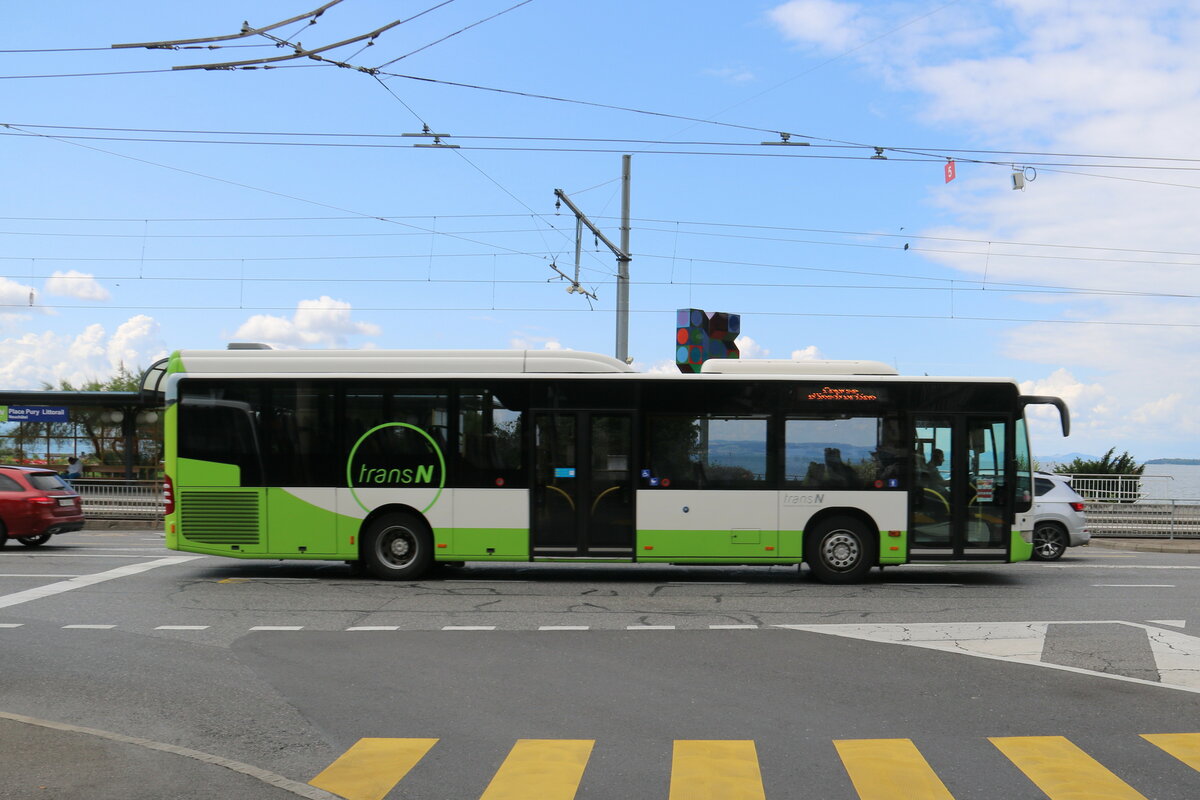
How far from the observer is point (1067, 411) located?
1388cm

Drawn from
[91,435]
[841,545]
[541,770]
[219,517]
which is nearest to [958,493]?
[841,545]

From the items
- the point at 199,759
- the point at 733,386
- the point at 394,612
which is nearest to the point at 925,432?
the point at 733,386

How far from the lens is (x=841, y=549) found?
546 inches

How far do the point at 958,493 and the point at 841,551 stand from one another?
169cm

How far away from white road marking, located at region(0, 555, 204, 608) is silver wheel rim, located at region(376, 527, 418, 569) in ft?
11.5

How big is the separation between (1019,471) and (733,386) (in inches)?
154

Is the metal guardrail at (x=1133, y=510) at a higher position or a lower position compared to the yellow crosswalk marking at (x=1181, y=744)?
higher

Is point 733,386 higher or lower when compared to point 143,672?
higher

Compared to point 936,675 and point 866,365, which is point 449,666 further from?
point 866,365

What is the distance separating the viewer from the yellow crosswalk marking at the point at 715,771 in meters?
5.44

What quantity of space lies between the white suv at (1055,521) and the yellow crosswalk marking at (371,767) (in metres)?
14.9

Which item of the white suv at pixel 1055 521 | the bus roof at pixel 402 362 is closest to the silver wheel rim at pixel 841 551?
the bus roof at pixel 402 362

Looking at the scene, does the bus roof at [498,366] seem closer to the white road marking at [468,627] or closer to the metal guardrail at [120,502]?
the white road marking at [468,627]

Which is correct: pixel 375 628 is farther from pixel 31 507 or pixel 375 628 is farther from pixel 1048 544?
pixel 1048 544
